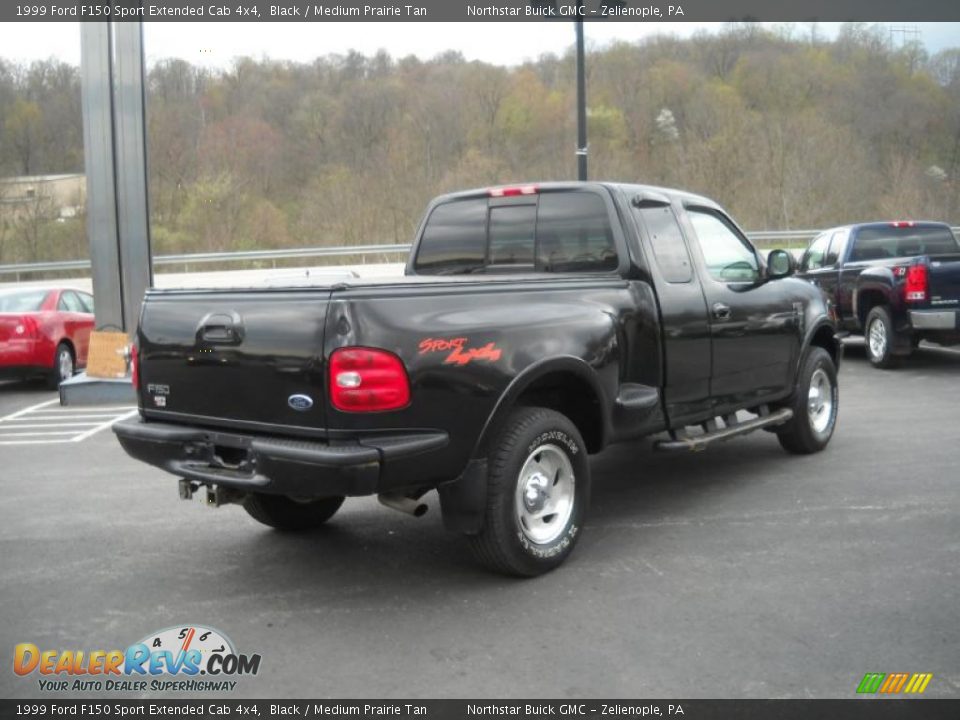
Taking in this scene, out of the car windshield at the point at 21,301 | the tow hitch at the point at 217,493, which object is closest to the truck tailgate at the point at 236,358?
the tow hitch at the point at 217,493

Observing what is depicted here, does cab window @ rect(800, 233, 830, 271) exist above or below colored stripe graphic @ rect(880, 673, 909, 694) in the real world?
above

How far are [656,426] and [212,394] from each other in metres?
2.51

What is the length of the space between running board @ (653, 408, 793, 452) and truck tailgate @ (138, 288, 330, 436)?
242 centimetres

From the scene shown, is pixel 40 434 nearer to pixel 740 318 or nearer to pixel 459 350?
pixel 459 350

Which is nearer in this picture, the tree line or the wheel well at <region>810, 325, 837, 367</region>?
the wheel well at <region>810, 325, 837, 367</region>

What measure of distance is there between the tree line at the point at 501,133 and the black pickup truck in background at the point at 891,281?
2671 cm

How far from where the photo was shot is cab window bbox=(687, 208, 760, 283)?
630 centimetres

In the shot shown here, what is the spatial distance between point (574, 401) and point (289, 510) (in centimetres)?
175

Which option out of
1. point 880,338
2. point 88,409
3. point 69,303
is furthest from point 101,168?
point 880,338

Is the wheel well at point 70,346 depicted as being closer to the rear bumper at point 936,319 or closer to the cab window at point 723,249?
the cab window at point 723,249

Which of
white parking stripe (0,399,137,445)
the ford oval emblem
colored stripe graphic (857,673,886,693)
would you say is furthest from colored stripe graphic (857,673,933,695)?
white parking stripe (0,399,137,445)

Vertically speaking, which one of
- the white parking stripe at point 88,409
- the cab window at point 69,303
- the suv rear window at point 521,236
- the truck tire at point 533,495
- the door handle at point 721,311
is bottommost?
the white parking stripe at point 88,409

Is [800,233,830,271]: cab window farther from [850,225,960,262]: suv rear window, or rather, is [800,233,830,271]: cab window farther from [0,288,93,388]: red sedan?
[0,288,93,388]: red sedan

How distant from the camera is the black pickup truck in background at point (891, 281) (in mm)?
11320
